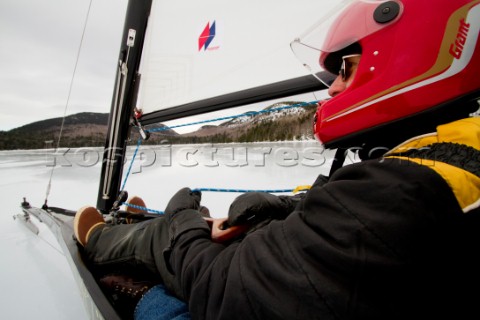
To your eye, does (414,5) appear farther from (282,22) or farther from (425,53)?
(282,22)

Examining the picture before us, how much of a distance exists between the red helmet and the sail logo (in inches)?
51.6

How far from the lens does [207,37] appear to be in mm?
1883

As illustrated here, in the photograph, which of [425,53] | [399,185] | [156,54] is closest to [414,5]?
[425,53]

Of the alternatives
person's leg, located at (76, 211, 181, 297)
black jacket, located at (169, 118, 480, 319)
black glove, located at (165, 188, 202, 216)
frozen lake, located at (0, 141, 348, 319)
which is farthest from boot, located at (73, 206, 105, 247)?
black jacket, located at (169, 118, 480, 319)

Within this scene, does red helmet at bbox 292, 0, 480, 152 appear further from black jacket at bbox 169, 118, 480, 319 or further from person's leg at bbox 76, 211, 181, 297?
person's leg at bbox 76, 211, 181, 297

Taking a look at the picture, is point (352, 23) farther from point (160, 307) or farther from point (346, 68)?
point (160, 307)

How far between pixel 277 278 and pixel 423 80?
26.7 inches

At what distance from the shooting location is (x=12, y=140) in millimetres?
40781

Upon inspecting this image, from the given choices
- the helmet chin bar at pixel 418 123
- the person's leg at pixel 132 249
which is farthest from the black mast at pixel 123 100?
the helmet chin bar at pixel 418 123

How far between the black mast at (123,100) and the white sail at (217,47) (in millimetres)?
121

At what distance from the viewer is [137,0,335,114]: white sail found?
1636 mm

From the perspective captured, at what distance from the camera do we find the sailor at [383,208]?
45cm

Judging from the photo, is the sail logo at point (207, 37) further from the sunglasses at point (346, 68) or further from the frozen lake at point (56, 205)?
the frozen lake at point (56, 205)

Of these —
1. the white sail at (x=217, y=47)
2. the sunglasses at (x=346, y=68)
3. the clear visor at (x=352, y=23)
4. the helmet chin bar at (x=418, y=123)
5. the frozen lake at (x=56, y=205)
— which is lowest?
the frozen lake at (x=56, y=205)
